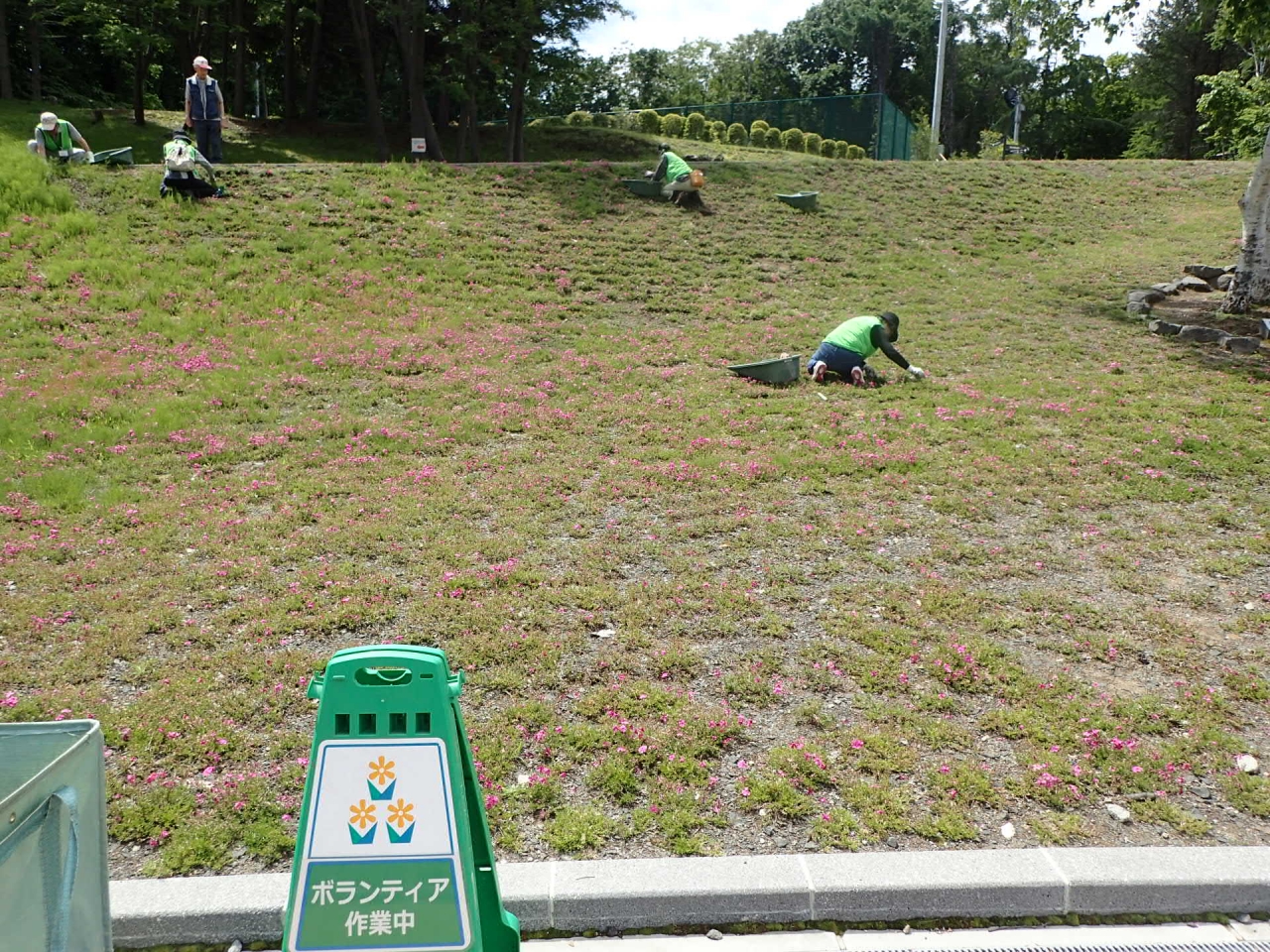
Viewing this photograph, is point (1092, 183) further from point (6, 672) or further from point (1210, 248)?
point (6, 672)

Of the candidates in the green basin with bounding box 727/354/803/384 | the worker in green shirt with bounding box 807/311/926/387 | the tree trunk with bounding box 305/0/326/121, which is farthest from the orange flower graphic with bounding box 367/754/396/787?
the tree trunk with bounding box 305/0/326/121

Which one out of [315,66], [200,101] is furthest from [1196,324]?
[315,66]

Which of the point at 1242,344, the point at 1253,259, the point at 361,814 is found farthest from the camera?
the point at 1253,259

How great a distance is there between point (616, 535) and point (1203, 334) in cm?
998

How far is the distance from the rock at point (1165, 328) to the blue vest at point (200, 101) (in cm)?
1527

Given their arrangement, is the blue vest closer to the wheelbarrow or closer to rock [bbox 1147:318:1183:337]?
the wheelbarrow

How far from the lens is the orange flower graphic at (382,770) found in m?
2.63

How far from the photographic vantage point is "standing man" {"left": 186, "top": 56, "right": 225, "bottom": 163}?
51.1 feet

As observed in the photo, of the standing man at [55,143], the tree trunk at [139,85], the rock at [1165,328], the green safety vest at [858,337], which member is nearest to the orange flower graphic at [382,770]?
the green safety vest at [858,337]

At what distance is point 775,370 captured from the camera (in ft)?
34.6

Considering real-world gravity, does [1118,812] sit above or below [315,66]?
below

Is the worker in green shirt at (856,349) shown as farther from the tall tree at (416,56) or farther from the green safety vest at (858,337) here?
the tall tree at (416,56)

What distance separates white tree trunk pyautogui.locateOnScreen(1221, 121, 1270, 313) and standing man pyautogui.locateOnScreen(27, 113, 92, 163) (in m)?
17.7

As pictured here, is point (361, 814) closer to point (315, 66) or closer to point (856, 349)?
point (856, 349)
